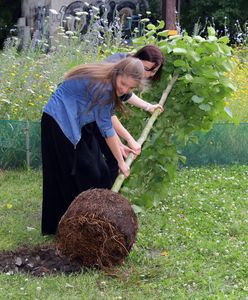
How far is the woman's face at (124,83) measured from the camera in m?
4.03

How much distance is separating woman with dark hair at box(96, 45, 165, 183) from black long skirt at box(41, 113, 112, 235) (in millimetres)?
206

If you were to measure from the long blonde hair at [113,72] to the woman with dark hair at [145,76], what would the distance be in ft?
0.91

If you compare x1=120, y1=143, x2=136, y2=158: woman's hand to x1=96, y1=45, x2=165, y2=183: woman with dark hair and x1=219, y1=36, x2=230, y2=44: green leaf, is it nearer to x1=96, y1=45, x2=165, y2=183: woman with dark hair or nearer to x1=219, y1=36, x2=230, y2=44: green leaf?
x1=96, y1=45, x2=165, y2=183: woman with dark hair

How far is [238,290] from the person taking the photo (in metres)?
3.84

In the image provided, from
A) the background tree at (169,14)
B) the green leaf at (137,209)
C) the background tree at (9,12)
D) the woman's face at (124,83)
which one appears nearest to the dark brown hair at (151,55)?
the woman's face at (124,83)

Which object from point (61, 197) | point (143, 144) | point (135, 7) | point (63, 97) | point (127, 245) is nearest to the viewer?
point (127, 245)

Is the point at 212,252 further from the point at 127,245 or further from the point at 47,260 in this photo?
the point at 47,260

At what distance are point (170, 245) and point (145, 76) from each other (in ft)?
4.21

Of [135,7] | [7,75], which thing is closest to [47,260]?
[7,75]

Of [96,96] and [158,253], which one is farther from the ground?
[96,96]

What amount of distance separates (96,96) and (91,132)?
584 millimetres

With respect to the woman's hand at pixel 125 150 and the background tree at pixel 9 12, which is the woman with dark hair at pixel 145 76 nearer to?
the woman's hand at pixel 125 150

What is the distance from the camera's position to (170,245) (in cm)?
469

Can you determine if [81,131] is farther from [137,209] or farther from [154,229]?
[154,229]
